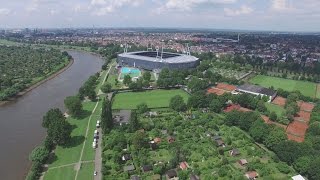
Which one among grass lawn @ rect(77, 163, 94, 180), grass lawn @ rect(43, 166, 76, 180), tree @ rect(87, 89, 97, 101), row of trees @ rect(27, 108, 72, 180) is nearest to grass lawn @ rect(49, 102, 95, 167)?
row of trees @ rect(27, 108, 72, 180)

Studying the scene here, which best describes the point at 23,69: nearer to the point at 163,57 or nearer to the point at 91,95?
the point at 91,95

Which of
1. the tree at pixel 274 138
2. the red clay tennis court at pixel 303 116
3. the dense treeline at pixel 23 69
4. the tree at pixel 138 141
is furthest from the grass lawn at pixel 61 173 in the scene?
the red clay tennis court at pixel 303 116

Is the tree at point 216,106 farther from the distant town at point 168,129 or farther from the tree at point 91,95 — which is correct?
the tree at point 91,95

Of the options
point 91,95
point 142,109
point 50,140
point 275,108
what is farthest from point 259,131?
point 91,95

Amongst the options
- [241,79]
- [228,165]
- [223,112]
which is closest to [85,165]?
[228,165]

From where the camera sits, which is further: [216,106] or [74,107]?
[216,106]
